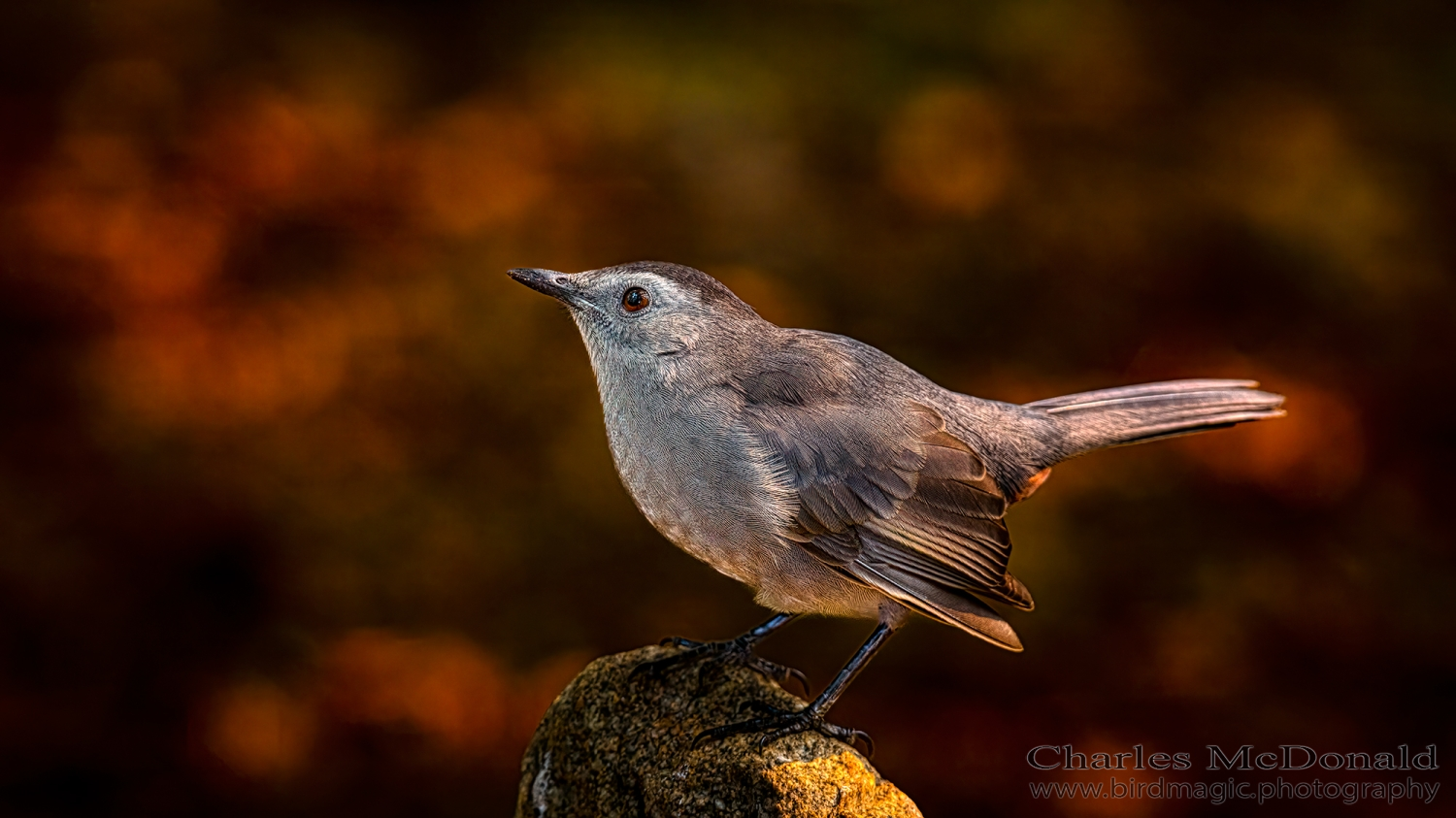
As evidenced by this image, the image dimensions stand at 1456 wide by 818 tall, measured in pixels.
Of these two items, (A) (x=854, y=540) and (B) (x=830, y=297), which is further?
(B) (x=830, y=297)

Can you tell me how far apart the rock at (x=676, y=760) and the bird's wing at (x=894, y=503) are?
45cm

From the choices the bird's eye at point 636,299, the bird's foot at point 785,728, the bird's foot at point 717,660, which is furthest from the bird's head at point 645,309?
the bird's foot at point 785,728

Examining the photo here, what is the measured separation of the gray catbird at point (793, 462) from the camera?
128 inches

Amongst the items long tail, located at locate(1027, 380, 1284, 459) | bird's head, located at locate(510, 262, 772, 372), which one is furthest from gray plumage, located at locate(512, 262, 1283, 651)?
long tail, located at locate(1027, 380, 1284, 459)

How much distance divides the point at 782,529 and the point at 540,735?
3.37 ft

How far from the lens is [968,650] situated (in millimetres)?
5672

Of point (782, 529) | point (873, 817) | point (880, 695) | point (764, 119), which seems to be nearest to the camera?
point (873, 817)

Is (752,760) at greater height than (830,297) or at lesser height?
lesser

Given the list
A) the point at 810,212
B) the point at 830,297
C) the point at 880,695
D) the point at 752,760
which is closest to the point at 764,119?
the point at 810,212

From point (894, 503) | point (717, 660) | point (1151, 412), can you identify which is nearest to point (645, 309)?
point (894, 503)

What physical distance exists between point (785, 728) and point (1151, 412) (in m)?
1.44

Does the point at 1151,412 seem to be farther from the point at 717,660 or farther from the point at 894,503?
the point at 717,660

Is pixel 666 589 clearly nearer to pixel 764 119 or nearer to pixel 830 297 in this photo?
pixel 830 297

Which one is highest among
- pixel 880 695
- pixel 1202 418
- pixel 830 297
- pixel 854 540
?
pixel 830 297
